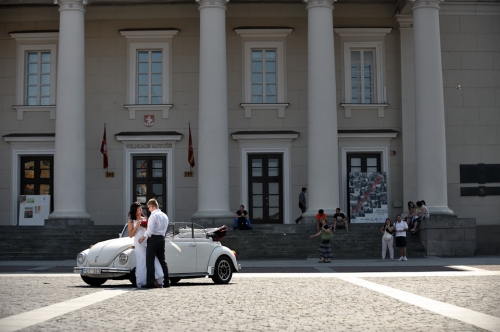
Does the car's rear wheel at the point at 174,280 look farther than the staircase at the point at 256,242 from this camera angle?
No

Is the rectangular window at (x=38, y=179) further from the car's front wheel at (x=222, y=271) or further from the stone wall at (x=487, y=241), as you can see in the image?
the car's front wheel at (x=222, y=271)

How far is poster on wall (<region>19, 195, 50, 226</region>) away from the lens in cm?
3347

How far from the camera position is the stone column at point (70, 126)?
30.2 metres

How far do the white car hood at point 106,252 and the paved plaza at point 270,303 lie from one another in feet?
1.67

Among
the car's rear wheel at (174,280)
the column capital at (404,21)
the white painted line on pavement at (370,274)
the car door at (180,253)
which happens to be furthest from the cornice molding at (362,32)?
the car door at (180,253)

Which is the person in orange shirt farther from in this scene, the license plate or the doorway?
the license plate

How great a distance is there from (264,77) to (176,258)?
18441mm

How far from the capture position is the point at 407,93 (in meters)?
34.0

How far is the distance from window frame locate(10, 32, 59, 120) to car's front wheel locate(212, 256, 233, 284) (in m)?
18.7

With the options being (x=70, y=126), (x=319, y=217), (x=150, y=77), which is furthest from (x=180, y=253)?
(x=150, y=77)

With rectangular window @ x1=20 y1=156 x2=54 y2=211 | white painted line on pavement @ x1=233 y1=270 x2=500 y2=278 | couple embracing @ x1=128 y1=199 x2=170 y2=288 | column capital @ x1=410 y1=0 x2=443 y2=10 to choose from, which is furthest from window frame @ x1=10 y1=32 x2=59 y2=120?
couple embracing @ x1=128 y1=199 x2=170 y2=288

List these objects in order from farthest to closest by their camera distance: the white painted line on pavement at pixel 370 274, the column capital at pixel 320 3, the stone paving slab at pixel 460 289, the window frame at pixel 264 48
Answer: the window frame at pixel 264 48
the column capital at pixel 320 3
the white painted line on pavement at pixel 370 274
the stone paving slab at pixel 460 289

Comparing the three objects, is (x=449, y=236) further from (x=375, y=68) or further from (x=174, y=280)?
(x=174, y=280)

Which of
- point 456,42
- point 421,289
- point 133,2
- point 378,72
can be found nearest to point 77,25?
point 133,2
